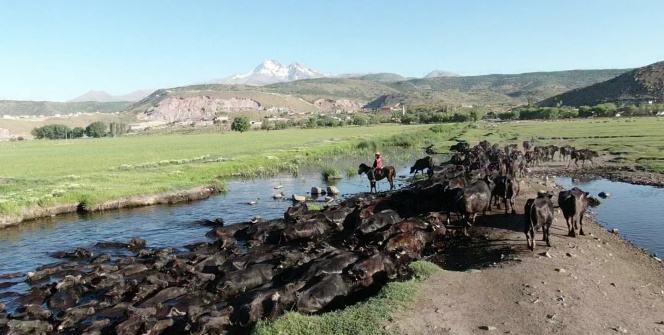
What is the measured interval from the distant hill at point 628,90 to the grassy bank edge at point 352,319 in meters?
137

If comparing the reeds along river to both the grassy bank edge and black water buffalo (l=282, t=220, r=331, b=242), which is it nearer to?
black water buffalo (l=282, t=220, r=331, b=242)

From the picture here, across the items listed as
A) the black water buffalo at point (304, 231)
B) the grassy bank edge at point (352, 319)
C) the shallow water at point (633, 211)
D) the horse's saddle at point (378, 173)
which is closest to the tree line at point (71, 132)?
the horse's saddle at point (378, 173)

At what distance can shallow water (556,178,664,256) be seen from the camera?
1548 cm

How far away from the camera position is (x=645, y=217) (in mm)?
17984

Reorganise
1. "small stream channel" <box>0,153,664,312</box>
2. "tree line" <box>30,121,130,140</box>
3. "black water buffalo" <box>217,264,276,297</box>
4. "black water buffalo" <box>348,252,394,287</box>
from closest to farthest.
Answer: "black water buffalo" <box>348,252,394,287</box> → "black water buffalo" <box>217,264,276,297</box> → "small stream channel" <box>0,153,664,312</box> → "tree line" <box>30,121,130,140</box>

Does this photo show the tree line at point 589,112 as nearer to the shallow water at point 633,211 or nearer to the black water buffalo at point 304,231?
the shallow water at point 633,211

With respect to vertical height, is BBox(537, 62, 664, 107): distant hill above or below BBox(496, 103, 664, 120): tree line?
above

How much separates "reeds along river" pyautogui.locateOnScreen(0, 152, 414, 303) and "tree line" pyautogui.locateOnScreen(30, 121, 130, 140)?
4836 inches

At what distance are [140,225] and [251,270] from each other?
36.7ft

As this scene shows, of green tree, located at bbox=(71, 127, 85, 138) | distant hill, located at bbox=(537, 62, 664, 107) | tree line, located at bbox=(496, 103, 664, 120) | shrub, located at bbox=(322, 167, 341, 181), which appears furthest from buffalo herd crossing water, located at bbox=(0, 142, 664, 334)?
green tree, located at bbox=(71, 127, 85, 138)

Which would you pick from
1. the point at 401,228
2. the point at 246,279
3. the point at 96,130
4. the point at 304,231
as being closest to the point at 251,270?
the point at 246,279

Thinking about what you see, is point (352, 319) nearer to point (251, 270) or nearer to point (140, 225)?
point (251, 270)

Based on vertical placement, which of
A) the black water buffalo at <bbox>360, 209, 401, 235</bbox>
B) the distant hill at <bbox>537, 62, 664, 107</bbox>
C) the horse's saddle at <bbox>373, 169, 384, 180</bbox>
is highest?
the distant hill at <bbox>537, 62, 664, 107</bbox>

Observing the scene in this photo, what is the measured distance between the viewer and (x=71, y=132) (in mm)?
140625
